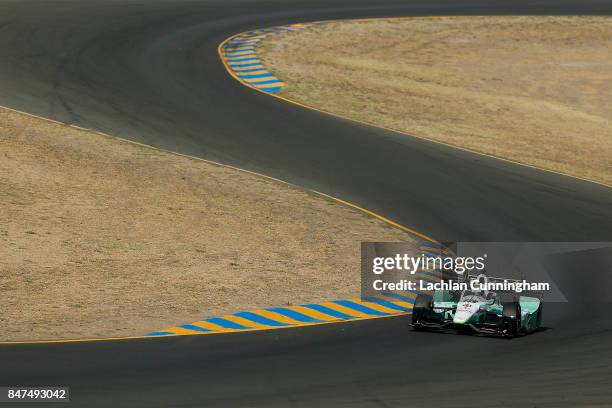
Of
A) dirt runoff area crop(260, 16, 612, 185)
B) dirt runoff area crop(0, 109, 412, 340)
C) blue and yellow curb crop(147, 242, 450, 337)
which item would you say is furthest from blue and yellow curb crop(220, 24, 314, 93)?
blue and yellow curb crop(147, 242, 450, 337)

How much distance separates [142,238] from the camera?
30.3 metres

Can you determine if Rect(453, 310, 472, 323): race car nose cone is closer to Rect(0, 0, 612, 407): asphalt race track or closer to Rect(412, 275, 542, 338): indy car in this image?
Rect(412, 275, 542, 338): indy car

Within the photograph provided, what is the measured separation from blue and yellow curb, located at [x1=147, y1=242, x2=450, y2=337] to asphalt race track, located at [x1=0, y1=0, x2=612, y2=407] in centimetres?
78

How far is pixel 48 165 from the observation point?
35.6 metres

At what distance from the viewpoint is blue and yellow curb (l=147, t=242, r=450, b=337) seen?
22.8m

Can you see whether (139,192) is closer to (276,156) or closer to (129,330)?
(276,156)

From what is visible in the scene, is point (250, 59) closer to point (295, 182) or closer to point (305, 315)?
point (295, 182)

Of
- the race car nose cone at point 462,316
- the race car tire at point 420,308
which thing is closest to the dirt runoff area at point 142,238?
the race car tire at point 420,308

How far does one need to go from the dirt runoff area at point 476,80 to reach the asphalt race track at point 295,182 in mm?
2323

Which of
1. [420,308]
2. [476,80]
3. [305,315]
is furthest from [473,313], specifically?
[476,80]

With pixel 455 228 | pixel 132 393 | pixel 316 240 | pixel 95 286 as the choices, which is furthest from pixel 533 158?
pixel 132 393

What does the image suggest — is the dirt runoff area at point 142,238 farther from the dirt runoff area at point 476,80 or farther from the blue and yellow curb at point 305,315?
the dirt runoff area at point 476,80

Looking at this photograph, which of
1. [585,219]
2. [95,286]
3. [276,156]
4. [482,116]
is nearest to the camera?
[95,286]

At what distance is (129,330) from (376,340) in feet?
17.0
